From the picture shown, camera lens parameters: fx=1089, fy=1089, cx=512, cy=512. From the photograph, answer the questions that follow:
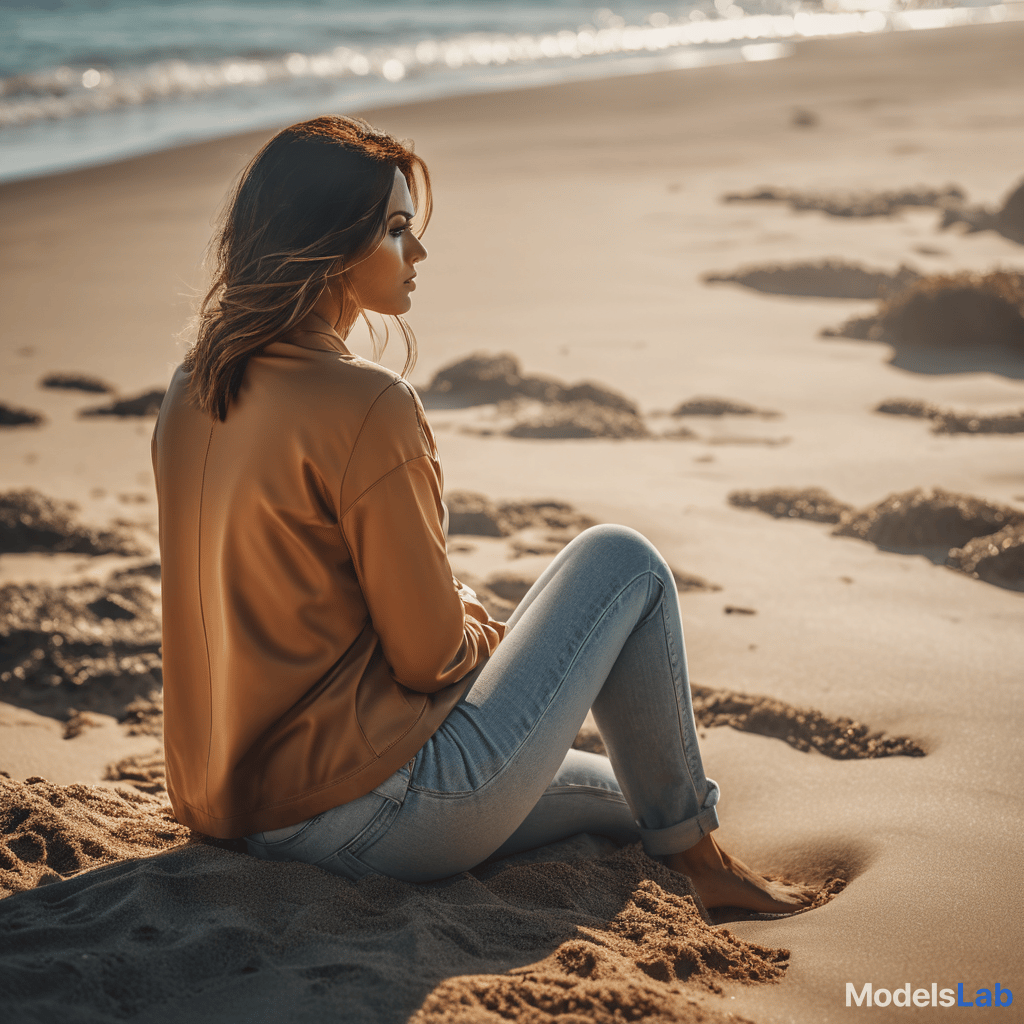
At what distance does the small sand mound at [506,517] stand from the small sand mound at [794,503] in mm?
698

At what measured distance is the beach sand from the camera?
1.96m

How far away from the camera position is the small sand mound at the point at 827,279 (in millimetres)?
7797

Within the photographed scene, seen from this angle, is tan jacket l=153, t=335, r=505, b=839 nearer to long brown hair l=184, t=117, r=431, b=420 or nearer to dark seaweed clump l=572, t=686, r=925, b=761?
long brown hair l=184, t=117, r=431, b=420

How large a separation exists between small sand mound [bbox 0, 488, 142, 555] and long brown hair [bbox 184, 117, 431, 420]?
101 inches

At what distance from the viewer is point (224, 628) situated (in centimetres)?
202

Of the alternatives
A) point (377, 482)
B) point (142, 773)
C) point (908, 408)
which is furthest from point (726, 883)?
point (908, 408)

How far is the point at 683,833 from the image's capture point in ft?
7.92

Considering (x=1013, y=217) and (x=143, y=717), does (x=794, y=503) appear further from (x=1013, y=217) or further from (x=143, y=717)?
(x=1013, y=217)

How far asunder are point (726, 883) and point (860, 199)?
29.0 ft

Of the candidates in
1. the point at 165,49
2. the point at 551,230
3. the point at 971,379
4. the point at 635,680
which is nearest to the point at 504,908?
the point at 635,680

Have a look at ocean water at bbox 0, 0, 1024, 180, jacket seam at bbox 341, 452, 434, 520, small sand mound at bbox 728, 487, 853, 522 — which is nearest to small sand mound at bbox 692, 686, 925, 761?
small sand mound at bbox 728, 487, 853, 522

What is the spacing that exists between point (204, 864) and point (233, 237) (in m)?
1.24

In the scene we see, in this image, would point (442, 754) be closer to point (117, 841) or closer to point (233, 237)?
point (117, 841)

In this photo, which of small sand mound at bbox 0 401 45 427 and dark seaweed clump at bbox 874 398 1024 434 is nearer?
dark seaweed clump at bbox 874 398 1024 434
